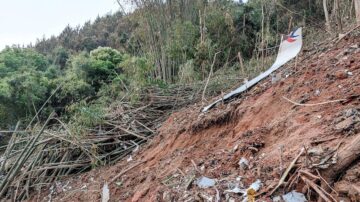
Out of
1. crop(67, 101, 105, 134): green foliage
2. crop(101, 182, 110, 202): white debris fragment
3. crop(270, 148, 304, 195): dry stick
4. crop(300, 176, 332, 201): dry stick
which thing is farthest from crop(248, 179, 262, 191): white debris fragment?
crop(67, 101, 105, 134): green foliage

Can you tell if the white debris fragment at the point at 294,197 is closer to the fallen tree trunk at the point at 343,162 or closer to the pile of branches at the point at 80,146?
the fallen tree trunk at the point at 343,162

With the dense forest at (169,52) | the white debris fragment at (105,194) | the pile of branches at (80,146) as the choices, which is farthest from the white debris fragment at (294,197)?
the dense forest at (169,52)

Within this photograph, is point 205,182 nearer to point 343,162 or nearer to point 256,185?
point 256,185

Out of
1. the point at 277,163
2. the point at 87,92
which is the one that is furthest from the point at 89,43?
the point at 277,163

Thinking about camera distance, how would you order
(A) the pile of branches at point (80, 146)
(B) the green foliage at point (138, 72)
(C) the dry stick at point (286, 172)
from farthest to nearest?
(B) the green foliage at point (138, 72)
(A) the pile of branches at point (80, 146)
(C) the dry stick at point (286, 172)

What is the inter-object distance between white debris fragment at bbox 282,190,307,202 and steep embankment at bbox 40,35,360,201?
0.10 feet

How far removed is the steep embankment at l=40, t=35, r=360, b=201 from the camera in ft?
7.21

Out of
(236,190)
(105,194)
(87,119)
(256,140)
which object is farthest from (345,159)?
(87,119)

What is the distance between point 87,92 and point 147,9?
2.31 meters

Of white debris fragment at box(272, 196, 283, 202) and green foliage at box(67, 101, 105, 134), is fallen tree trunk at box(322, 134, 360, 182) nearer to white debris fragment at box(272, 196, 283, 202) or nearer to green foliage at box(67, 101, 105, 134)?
white debris fragment at box(272, 196, 283, 202)

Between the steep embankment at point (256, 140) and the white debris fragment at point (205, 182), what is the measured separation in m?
0.04

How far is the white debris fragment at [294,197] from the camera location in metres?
1.88

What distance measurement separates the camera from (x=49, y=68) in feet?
38.9

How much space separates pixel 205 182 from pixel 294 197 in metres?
0.71
